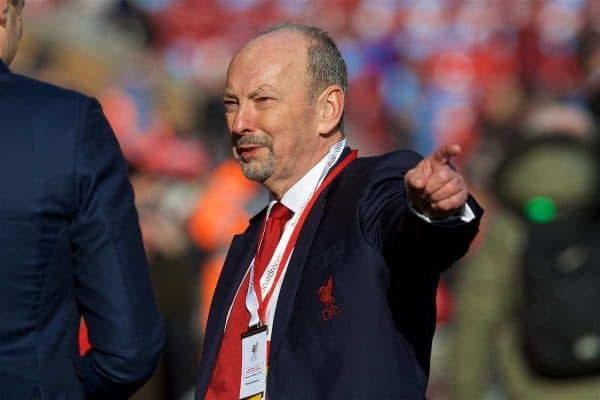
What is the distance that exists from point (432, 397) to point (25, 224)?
554 cm

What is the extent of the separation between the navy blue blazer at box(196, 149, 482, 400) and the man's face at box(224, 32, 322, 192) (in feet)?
1.22

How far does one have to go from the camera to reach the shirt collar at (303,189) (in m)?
3.48

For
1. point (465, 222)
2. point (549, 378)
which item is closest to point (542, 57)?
point (549, 378)

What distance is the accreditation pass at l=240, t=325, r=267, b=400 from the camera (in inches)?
125

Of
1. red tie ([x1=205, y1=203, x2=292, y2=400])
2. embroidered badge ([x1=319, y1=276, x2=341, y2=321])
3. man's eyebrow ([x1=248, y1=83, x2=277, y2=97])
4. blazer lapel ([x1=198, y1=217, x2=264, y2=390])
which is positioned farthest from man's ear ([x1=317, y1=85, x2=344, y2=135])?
embroidered badge ([x1=319, y1=276, x2=341, y2=321])

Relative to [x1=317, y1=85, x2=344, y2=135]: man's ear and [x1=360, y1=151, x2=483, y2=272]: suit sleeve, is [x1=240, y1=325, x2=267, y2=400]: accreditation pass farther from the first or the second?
[x1=317, y1=85, x2=344, y2=135]: man's ear

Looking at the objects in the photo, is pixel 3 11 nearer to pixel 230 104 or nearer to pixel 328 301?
pixel 230 104

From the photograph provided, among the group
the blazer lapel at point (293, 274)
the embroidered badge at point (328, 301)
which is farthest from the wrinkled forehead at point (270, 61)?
the embroidered badge at point (328, 301)

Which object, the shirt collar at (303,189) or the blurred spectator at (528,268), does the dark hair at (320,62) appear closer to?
the shirt collar at (303,189)

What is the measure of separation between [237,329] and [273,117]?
1.89ft

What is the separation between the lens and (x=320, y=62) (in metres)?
3.67

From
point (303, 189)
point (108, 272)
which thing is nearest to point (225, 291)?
point (303, 189)

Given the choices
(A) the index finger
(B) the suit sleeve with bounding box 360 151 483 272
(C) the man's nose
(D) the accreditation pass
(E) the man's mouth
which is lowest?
(D) the accreditation pass

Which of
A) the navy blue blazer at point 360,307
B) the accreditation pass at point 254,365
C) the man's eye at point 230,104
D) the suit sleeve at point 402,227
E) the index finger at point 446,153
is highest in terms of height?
the man's eye at point 230,104
